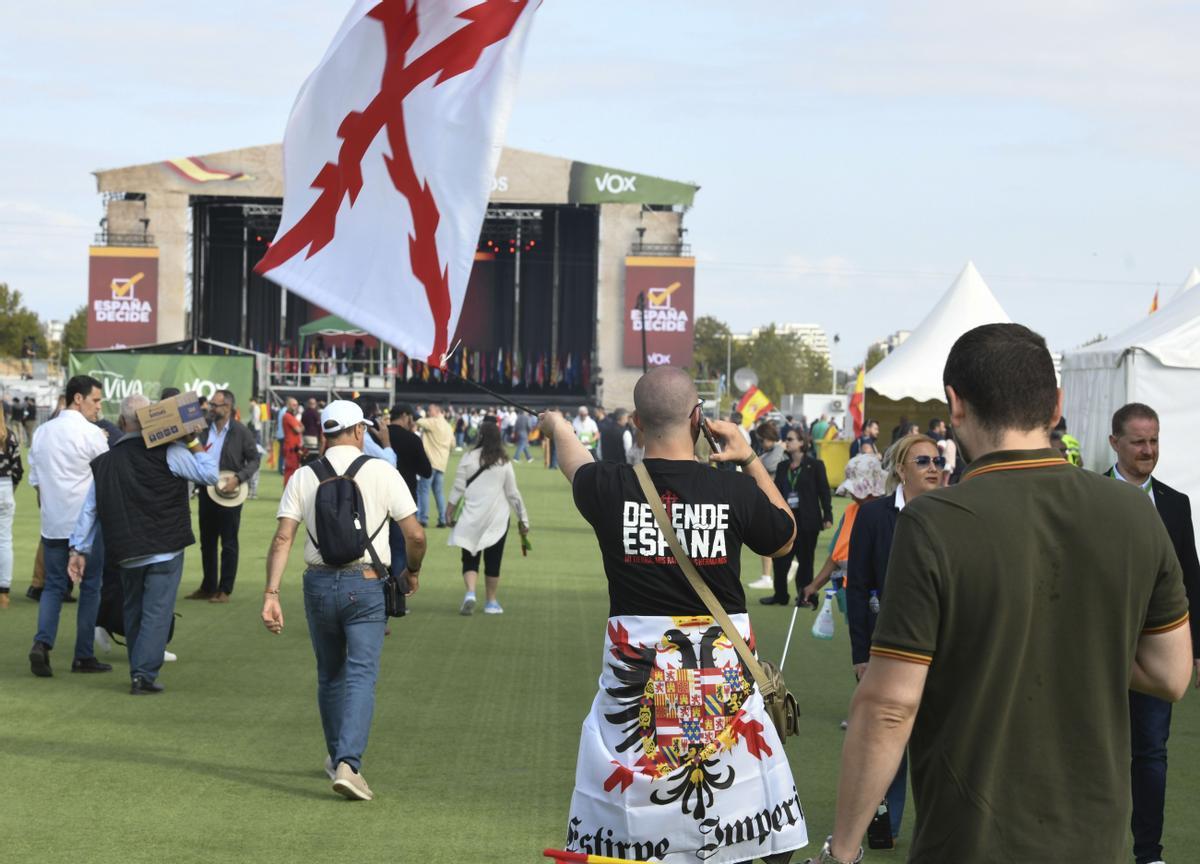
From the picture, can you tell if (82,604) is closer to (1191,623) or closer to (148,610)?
(148,610)

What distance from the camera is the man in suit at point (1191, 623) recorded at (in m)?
5.92

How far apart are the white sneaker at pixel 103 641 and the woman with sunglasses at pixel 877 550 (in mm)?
6743

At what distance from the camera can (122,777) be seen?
757 centimetres

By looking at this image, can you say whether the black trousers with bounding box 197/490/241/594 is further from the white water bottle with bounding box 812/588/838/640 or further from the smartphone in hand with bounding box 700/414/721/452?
the smartphone in hand with bounding box 700/414/721/452

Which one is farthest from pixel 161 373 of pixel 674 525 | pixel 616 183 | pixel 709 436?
pixel 674 525

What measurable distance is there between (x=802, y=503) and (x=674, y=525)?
10.6 metres

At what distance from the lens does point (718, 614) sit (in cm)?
454

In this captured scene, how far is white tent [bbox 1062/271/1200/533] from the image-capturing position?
450 inches

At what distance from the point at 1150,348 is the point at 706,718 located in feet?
27.7

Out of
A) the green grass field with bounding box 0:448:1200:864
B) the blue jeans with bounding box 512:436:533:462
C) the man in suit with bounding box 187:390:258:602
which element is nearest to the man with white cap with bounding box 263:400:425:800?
the green grass field with bounding box 0:448:1200:864

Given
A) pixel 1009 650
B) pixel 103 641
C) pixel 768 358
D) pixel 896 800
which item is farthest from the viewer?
pixel 768 358

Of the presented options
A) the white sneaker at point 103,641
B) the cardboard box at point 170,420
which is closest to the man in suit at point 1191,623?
the cardboard box at point 170,420

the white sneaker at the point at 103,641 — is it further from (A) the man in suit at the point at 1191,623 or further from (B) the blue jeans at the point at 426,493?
(B) the blue jeans at the point at 426,493

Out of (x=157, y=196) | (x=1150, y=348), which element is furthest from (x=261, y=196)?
(x=1150, y=348)
